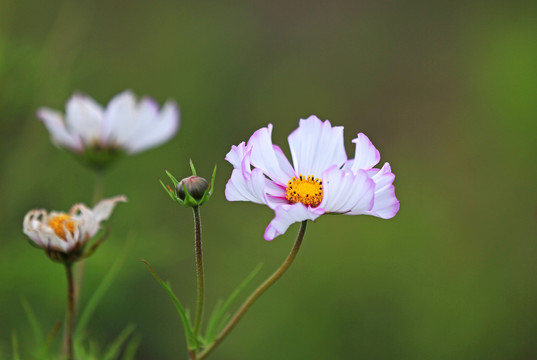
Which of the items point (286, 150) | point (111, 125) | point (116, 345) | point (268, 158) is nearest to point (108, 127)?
point (111, 125)

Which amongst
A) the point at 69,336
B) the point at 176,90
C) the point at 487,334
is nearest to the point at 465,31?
the point at 176,90

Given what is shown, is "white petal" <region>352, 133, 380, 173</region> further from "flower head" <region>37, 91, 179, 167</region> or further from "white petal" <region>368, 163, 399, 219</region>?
"flower head" <region>37, 91, 179, 167</region>

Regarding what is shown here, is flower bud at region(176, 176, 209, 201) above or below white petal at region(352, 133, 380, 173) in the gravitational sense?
below

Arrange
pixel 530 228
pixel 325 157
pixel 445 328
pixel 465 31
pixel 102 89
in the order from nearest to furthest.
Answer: pixel 325 157, pixel 445 328, pixel 530 228, pixel 102 89, pixel 465 31

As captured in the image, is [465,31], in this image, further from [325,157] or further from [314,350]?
[325,157]

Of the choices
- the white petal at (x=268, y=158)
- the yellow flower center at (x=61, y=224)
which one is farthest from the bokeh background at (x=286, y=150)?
the white petal at (x=268, y=158)

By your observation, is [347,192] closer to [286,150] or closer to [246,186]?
[246,186]

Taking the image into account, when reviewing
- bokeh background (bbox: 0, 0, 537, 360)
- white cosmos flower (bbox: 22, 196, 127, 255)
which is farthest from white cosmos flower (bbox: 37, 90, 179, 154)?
white cosmos flower (bbox: 22, 196, 127, 255)

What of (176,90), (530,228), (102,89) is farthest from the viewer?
(176,90)
